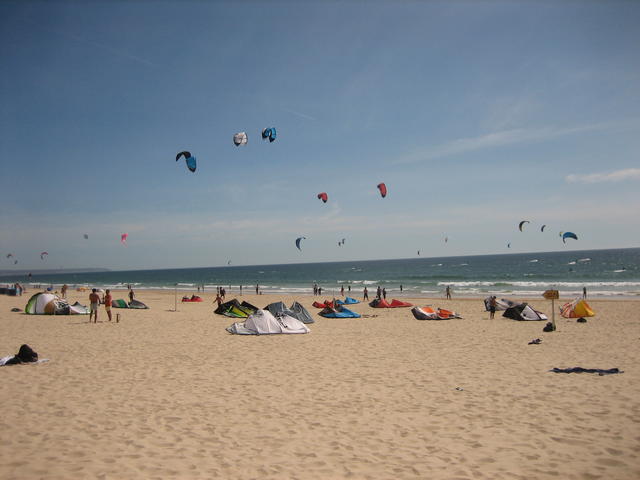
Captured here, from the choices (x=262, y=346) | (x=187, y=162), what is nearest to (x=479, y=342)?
(x=262, y=346)

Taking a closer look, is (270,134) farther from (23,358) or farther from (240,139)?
(23,358)

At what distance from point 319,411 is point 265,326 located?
8025 millimetres

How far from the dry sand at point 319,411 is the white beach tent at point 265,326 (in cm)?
160

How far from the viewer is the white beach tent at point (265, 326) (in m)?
14.2

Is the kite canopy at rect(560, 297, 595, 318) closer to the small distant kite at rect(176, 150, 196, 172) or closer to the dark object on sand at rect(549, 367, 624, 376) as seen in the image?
the dark object on sand at rect(549, 367, 624, 376)

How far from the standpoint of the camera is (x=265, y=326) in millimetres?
14273

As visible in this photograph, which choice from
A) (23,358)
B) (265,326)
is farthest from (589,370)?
(23,358)

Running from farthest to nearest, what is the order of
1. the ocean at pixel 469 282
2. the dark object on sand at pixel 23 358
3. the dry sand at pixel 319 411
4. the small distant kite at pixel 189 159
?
the ocean at pixel 469 282
the small distant kite at pixel 189 159
the dark object on sand at pixel 23 358
the dry sand at pixel 319 411

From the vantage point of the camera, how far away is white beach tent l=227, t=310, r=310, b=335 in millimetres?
14180

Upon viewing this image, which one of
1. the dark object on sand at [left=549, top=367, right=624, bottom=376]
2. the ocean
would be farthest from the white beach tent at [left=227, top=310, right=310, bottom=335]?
the ocean

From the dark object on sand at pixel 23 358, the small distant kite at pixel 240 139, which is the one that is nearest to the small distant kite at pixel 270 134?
the small distant kite at pixel 240 139

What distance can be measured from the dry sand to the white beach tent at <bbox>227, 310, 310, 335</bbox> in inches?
63.0

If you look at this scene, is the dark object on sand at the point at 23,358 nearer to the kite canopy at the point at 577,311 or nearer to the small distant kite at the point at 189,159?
the small distant kite at the point at 189,159

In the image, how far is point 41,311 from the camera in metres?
20.2
